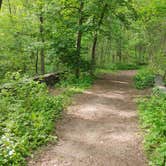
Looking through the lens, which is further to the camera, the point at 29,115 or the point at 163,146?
the point at 29,115

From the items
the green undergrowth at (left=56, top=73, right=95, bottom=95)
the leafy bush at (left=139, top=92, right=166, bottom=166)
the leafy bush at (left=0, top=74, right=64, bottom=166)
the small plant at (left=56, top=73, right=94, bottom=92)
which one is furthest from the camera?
the small plant at (left=56, top=73, right=94, bottom=92)

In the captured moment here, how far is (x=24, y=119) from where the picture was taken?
7.14 m

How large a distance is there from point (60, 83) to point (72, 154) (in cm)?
899

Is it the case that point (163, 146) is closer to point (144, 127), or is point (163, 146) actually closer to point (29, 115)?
point (144, 127)

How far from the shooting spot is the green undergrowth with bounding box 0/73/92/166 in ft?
17.8

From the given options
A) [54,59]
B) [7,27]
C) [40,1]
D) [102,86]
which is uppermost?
[40,1]

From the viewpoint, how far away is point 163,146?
562 centimetres

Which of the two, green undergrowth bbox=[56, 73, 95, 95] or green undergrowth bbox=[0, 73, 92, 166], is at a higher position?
green undergrowth bbox=[0, 73, 92, 166]

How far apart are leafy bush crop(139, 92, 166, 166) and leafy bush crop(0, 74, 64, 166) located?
2334 millimetres

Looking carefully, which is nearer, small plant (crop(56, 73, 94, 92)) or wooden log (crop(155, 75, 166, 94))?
wooden log (crop(155, 75, 166, 94))

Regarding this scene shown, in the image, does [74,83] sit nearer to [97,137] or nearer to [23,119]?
[23,119]

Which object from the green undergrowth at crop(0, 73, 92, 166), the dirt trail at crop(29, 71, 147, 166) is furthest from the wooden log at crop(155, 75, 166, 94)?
the green undergrowth at crop(0, 73, 92, 166)

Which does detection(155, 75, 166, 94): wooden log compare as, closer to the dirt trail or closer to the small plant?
the dirt trail

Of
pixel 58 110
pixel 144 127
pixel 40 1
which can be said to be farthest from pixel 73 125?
pixel 40 1
